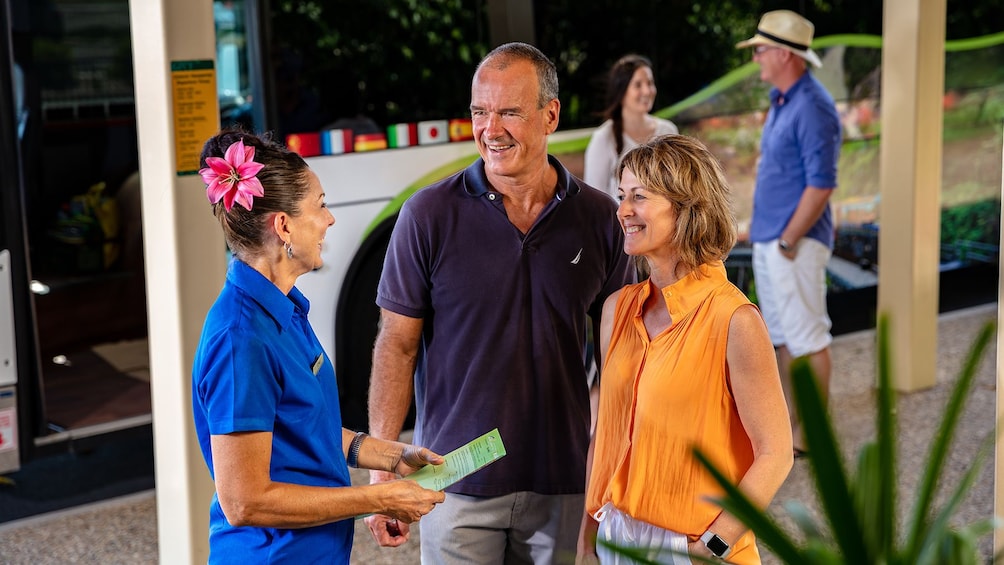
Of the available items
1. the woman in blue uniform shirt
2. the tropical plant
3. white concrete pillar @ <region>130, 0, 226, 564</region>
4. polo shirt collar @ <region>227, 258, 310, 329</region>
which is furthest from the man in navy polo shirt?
the tropical plant

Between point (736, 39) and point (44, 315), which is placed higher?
point (736, 39)

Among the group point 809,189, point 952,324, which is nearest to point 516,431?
point 809,189

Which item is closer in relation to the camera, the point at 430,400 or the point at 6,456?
the point at 430,400

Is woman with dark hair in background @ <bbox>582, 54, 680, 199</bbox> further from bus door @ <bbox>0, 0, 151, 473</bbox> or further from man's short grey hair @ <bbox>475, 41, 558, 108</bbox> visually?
man's short grey hair @ <bbox>475, 41, 558, 108</bbox>

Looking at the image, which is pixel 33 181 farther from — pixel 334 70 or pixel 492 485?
pixel 492 485

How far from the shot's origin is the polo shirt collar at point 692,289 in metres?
2.43

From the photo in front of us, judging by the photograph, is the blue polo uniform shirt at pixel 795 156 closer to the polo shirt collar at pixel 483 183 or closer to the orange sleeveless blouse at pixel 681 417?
the polo shirt collar at pixel 483 183

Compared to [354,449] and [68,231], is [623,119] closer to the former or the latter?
[68,231]

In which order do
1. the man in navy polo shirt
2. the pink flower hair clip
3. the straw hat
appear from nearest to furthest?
1. the pink flower hair clip
2. the man in navy polo shirt
3. the straw hat

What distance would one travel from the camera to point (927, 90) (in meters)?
6.03

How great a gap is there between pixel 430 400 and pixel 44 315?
107 inches

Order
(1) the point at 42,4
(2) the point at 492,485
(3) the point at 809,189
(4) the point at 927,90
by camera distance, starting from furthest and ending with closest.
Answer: (4) the point at 927,90
(3) the point at 809,189
(1) the point at 42,4
(2) the point at 492,485

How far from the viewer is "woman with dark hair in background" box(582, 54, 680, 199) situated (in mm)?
5613

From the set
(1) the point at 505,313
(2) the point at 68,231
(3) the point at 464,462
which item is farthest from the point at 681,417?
(2) the point at 68,231
